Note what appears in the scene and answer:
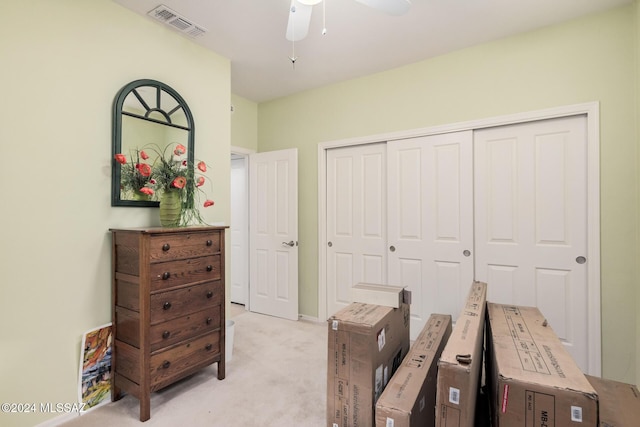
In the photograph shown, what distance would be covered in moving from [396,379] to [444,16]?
2.44 m

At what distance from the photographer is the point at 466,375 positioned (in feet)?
3.51

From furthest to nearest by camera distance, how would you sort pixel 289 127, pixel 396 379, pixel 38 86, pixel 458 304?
pixel 289 127 → pixel 458 304 → pixel 38 86 → pixel 396 379

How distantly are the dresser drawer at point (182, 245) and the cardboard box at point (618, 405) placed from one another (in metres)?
2.19

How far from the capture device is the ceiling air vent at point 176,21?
7.41 feet

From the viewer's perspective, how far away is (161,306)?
200 centimetres

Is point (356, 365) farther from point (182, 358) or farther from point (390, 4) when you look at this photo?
point (390, 4)

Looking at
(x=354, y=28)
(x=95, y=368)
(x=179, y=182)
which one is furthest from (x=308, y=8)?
(x=95, y=368)

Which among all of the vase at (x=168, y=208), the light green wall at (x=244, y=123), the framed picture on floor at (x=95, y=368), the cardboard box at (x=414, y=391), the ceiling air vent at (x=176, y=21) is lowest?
the framed picture on floor at (x=95, y=368)

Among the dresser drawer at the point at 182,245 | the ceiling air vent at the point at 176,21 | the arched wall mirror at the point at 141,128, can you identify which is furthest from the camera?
the ceiling air vent at the point at 176,21

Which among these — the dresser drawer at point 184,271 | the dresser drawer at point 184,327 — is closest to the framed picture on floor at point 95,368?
the dresser drawer at point 184,327

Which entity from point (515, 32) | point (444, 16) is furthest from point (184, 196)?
point (515, 32)

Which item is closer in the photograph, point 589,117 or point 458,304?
point 589,117

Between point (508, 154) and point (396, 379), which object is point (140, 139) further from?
point (508, 154)

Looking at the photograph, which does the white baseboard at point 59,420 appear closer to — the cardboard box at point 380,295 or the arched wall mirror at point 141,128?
the arched wall mirror at point 141,128
